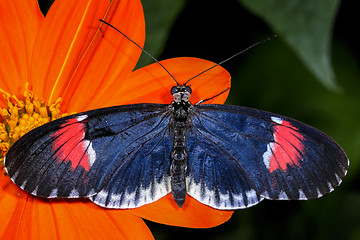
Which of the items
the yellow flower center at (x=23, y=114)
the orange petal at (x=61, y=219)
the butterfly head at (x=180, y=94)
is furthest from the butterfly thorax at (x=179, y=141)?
the yellow flower center at (x=23, y=114)

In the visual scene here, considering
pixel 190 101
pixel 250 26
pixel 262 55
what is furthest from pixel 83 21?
pixel 262 55

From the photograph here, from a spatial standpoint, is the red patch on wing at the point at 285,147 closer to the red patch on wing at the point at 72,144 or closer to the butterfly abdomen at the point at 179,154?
the butterfly abdomen at the point at 179,154

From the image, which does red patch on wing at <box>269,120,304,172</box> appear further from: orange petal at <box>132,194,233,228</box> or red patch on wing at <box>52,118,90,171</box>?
red patch on wing at <box>52,118,90,171</box>

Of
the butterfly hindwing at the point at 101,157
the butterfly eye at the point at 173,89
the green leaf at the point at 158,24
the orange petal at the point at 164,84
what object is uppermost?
the green leaf at the point at 158,24

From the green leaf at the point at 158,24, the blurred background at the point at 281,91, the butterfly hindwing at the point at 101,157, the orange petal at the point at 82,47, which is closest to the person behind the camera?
the butterfly hindwing at the point at 101,157

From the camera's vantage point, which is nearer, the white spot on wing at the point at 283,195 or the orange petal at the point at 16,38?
the white spot on wing at the point at 283,195

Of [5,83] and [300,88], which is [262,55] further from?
[5,83]

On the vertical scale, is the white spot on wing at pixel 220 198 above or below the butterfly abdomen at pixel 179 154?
below
